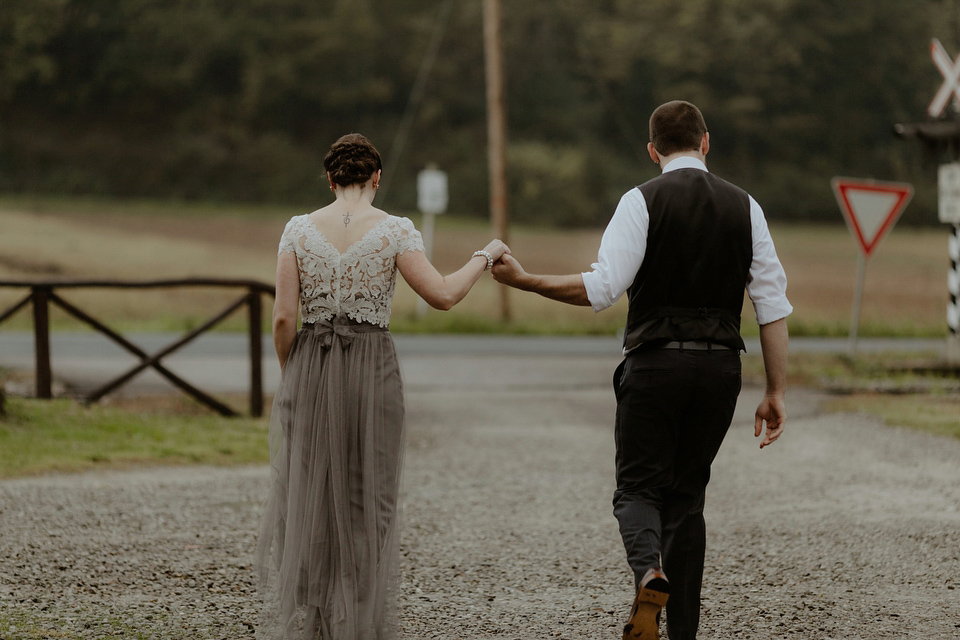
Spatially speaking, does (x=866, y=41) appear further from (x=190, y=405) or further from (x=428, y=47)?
(x=190, y=405)

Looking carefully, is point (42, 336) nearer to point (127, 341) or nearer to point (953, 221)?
point (127, 341)

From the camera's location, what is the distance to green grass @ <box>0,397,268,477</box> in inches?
296

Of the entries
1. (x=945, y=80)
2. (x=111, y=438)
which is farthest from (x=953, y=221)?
(x=111, y=438)

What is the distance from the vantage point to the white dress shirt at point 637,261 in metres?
3.69

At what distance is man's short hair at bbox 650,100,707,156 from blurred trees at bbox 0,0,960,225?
4438 cm

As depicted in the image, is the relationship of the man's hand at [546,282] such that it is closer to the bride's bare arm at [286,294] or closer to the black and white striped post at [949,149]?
the bride's bare arm at [286,294]

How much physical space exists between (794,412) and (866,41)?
5159cm

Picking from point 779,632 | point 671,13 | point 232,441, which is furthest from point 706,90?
point 779,632

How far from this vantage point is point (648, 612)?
3504 mm

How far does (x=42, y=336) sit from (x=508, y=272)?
253 inches

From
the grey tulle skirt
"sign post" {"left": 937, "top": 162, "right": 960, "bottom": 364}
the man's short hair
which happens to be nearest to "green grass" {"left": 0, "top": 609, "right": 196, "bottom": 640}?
the grey tulle skirt

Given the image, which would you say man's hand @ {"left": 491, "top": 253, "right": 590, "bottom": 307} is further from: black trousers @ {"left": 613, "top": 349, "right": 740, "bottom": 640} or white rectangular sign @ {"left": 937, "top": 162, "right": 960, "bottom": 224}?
white rectangular sign @ {"left": 937, "top": 162, "right": 960, "bottom": 224}

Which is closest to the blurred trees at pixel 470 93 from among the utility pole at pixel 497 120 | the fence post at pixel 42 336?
the utility pole at pixel 497 120

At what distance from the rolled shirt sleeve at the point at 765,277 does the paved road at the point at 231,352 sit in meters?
8.73
